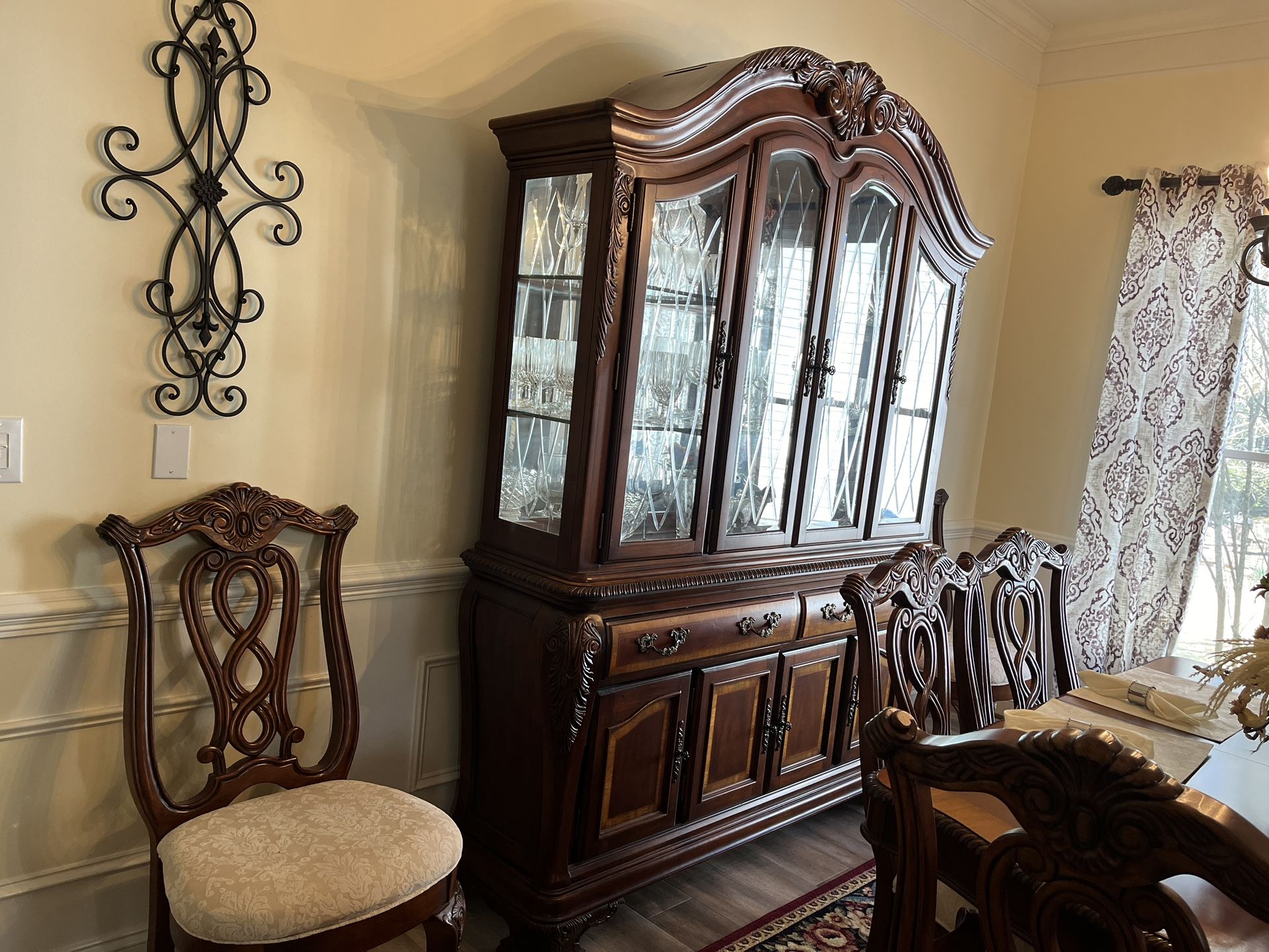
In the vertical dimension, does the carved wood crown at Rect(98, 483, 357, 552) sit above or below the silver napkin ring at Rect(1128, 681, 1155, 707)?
above

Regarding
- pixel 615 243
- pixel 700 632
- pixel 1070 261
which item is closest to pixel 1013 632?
pixel 700 632

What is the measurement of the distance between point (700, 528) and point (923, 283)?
1.18 metres

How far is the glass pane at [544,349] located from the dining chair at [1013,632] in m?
0.93

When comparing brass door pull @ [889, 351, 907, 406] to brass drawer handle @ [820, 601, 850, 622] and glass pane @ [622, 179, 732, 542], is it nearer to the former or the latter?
brass drawer handle @ [820, 601, 850, 622]

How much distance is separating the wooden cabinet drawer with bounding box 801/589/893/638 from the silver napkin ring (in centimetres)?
69

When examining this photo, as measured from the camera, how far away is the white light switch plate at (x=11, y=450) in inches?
65.7

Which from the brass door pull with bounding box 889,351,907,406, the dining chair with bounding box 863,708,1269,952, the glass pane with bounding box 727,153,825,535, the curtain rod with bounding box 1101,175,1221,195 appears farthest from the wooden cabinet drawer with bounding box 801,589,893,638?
the curtain rod with bounding box 1101,175,1221,195

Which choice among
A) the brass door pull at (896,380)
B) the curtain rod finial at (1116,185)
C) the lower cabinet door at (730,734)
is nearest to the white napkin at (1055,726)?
the lower cabinet door at (730,734)

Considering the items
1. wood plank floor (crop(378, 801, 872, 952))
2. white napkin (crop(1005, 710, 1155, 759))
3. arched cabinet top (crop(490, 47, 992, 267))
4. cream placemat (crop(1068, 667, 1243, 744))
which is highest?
arched cabinet top (crop(490, 47, 992, 267))

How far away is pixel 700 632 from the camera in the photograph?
2301 millimetres

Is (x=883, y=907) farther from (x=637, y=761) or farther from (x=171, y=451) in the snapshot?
(x=171, y=451)

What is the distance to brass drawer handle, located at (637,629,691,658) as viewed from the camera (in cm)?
215

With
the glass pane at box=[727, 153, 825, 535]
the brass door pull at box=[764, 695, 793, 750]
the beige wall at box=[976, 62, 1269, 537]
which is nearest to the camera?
the glass pane at box=[727, 153, 825, 535]

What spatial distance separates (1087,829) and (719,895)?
1825mm
